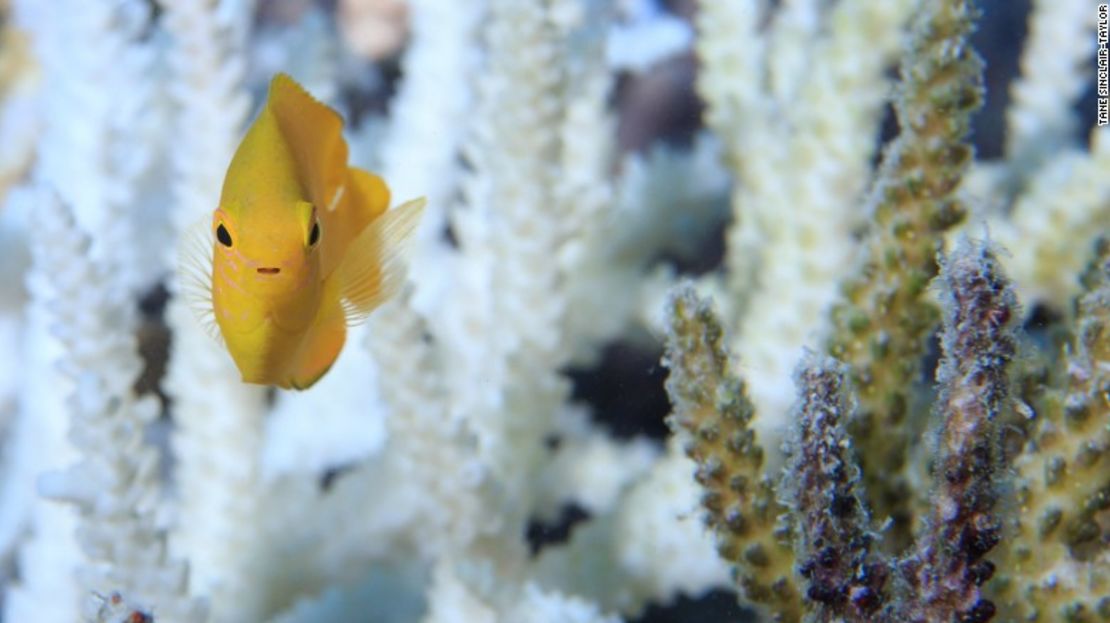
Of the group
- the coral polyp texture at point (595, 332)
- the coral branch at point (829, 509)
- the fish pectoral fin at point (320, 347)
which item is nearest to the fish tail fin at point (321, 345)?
the fish pectoral fin at point (320, 347)

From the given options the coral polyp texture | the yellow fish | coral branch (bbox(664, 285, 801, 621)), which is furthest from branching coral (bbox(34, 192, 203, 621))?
coral branch (bbox(664, 285, 801, 621))

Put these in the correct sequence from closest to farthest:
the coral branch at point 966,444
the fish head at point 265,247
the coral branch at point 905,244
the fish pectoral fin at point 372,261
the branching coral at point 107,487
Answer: the coral branch at point 966,444
the fish head at point 265,247
the coral branch at point 905,244
the fish pectoral fin at point 372,261
the branching coral at point 107,487

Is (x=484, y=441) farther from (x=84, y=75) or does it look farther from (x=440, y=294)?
(x=84, y=75)

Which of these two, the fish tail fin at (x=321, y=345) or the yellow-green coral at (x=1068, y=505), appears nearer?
the yellow-green coral at (x=1068, y=505)

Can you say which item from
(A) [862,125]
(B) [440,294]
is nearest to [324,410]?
(B) [440,294]

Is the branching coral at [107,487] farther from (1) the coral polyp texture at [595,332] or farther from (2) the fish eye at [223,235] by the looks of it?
(2) the fish eye at [223,235]

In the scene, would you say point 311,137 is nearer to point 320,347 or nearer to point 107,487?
point 320,347

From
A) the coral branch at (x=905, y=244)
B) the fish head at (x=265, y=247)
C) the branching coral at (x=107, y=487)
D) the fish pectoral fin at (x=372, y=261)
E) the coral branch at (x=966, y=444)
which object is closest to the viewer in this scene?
the coral branch at (x=966, y=444)

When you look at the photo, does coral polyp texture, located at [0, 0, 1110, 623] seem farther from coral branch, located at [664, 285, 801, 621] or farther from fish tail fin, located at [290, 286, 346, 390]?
fish tail fin, located at [290, 286, 346, 390]
